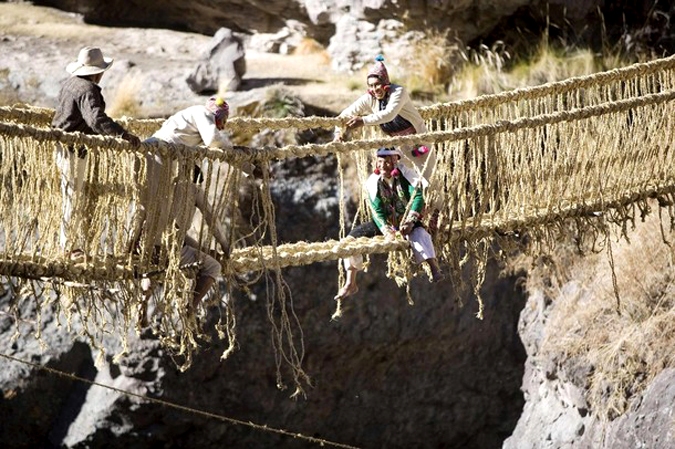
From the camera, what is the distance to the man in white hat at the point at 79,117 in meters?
5.40

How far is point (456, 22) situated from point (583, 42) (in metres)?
0.98

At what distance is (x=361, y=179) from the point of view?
6.92 meters

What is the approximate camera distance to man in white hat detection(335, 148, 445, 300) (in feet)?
20.0

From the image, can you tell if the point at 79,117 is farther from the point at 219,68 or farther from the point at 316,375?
the point at 316,375

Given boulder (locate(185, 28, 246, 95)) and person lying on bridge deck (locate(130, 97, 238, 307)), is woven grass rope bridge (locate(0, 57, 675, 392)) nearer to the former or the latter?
person lying on bridge deck (locate(130, 97, 238, 307))

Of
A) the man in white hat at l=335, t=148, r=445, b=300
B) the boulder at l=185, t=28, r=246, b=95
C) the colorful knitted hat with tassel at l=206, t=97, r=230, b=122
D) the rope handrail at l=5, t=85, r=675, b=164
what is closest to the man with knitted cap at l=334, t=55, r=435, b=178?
the man in white hat at l=335, t=148, r=445, b=300

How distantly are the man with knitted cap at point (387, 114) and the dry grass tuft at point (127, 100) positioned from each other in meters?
3.06

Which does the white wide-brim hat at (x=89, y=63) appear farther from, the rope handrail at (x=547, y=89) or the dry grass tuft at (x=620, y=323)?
the dry grass tuft at (x=620, y=323)

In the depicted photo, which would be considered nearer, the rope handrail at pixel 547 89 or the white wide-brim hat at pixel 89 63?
the white wide-brim hat at pixel 89 63

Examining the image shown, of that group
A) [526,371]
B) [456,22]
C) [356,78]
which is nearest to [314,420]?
[526,371]

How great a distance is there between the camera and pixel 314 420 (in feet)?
32.2

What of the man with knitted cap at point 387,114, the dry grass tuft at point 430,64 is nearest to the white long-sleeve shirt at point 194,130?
the man with knitted cap at point 387,114

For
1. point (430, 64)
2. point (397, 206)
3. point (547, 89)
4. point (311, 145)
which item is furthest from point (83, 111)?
point (430, 64)

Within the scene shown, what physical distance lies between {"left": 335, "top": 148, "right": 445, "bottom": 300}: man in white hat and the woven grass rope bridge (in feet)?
0.29
